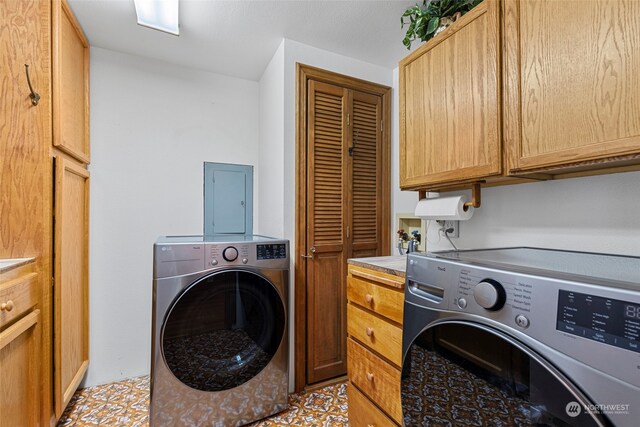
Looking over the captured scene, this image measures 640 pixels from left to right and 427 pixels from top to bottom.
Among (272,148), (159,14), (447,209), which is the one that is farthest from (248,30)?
(447,209)

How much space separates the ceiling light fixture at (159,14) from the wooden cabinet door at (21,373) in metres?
1.57

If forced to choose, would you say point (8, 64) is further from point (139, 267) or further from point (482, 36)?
point (482, 36)

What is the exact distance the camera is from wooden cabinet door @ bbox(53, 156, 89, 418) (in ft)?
4.87

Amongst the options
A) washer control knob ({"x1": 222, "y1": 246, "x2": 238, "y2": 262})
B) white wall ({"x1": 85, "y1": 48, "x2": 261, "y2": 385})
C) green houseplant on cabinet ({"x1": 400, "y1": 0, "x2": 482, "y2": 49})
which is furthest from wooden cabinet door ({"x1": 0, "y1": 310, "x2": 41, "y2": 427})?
green houseplant on cabinet ({"x1": 400, "y1": 0, "x2": 482, "y2": 49})

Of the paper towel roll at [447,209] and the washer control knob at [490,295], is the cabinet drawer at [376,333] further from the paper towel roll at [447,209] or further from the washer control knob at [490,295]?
the paper towel roll at [447,209]

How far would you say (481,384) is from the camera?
788 millimetres

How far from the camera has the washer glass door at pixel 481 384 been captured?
0.63m

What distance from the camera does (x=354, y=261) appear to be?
1479 millimetres

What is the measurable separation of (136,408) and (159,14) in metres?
2.26

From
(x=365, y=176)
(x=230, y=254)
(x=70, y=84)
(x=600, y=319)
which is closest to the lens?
(x=600, y=319)

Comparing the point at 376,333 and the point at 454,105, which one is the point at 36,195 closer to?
the point at 376,333

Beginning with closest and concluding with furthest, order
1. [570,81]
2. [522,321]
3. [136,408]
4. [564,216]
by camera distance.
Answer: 1. [522,321]
2. [570,81]
3. [564,216]
4. [136,408]

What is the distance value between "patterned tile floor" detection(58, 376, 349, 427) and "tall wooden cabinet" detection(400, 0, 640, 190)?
141 centimetres

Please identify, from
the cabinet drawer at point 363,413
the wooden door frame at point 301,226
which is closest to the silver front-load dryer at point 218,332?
the wooden door frame at point 301,226
